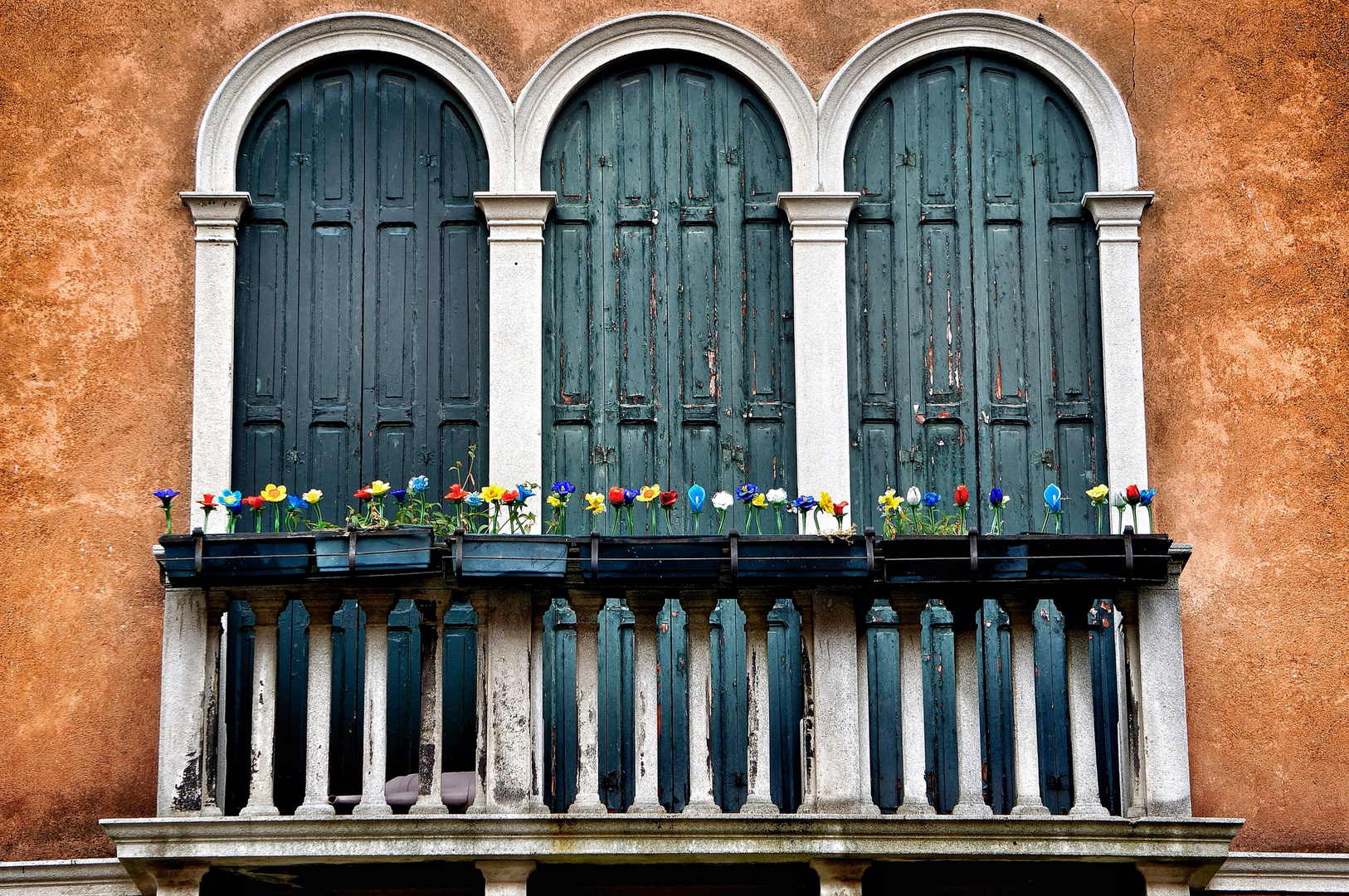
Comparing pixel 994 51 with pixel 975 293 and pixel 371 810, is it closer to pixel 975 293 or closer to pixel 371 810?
pixel 975 293

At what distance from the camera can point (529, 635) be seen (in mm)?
7637

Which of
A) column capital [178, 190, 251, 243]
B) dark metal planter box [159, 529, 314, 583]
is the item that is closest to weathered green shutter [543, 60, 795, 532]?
column capital [178, 190, 251, 243]

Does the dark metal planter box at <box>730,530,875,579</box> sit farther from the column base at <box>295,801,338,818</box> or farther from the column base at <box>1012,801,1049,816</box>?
the column base at <box>295,801,338,818</box>

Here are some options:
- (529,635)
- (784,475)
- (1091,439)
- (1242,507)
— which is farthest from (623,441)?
(1242,507)

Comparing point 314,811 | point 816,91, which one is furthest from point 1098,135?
point 314,811

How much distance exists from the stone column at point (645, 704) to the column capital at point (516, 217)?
7.26 ft

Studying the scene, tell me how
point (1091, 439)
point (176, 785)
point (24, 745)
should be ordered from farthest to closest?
point (1091, 439) < point (24, 745) < point (176, 785)

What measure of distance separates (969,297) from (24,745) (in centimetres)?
508

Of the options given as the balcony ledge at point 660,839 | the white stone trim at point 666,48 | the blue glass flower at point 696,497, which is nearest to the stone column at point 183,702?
the balcony ledge at point 660,839

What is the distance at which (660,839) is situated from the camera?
745cm

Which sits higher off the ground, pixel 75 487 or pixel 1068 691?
pixel 75 487

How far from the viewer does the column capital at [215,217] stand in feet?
28.9

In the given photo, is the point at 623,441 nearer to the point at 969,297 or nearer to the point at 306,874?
the point at 969,297

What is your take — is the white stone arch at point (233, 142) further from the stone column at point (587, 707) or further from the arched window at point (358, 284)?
the stone column at point (587, 707)
